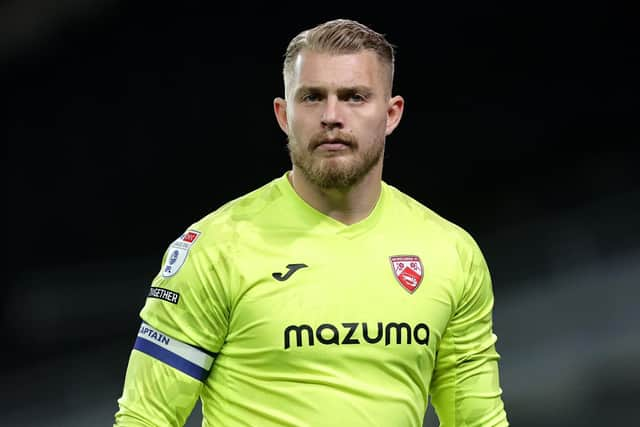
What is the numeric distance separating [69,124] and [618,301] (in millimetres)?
1947

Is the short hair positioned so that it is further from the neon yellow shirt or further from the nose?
the neon yellow shirt

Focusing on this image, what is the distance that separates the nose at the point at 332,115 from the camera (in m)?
1.88

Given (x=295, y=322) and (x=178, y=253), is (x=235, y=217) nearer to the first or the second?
(x=178, y=253)

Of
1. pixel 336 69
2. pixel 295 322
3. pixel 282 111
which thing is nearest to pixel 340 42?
pixel 336 69

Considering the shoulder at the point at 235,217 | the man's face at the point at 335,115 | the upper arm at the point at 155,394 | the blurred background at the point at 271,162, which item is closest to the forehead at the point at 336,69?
the man's face at the point at 335,115

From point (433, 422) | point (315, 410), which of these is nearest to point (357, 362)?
point (315, 410)

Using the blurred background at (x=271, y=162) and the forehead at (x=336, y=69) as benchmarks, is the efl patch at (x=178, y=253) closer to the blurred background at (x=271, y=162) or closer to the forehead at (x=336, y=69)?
the forehead at (x=336, y=69)

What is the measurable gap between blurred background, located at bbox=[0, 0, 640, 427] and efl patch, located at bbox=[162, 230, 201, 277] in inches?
63.1

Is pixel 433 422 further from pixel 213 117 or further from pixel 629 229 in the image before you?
pixel 213 117

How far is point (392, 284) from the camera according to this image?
197 centimetres

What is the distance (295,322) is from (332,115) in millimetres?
370

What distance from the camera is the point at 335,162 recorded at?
6.27 feet

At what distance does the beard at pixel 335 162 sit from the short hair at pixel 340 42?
160 mm

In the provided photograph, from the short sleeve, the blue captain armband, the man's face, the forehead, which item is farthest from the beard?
the blue captain armband
